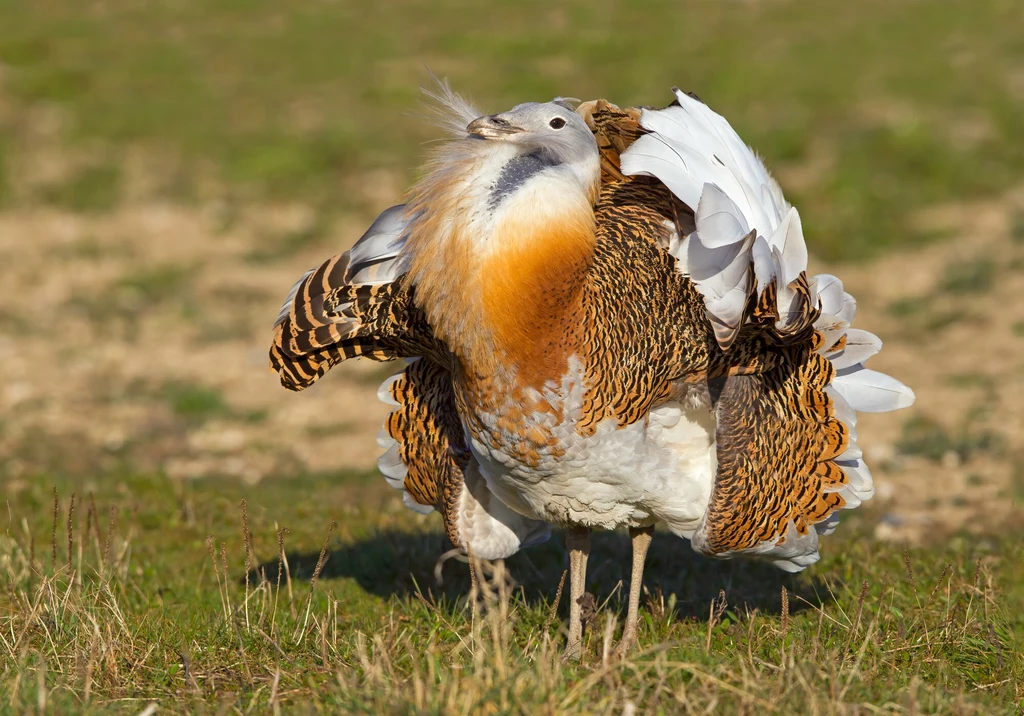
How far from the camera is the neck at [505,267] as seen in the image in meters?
3.28

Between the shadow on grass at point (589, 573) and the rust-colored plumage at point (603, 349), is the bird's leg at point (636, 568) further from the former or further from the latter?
the shadow on grass at point (589, 573)

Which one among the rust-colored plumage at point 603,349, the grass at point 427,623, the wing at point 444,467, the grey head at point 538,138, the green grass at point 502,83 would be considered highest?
the green grass at point 502,83

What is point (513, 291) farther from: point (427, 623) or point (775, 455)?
point (427, 623)

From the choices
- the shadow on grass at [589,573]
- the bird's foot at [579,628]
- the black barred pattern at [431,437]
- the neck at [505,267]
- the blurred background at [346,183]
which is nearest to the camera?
Result: the neck at [505,267]

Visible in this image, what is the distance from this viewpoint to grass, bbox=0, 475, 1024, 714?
10.3 ft

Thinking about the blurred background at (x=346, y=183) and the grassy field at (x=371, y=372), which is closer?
the grassy field at (x=371, y=372)

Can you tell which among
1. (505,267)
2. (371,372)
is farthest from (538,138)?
(371,372)

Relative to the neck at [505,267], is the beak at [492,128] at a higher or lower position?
higher

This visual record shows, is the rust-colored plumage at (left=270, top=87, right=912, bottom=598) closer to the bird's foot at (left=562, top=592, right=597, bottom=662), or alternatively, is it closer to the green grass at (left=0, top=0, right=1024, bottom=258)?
the bird's foot at (left=562, top=592, right=597, bottom=662)

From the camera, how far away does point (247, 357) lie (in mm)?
8562

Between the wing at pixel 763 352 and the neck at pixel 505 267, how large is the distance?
1.25ft

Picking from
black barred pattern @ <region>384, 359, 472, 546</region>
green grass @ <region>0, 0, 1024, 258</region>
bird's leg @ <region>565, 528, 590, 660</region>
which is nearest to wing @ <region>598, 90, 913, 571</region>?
bird's leg @ <region>565, 528, 590, 660</region>

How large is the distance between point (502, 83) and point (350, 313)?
29.8 ft

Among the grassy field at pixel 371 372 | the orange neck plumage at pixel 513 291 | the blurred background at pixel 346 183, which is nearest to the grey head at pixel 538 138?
the orange neck plumage at pixel 513 291
